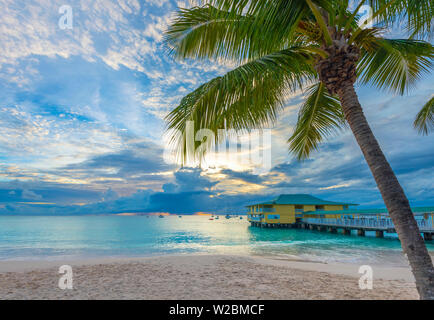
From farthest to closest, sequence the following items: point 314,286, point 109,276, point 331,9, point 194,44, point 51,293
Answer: point 109,276 < point 314,286 < point 51,293 < point 194,44 < point 331,9

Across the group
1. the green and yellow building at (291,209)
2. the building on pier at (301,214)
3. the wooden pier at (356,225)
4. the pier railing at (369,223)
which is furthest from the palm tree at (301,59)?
the green and yellow building at (291,209)

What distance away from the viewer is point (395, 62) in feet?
18.5

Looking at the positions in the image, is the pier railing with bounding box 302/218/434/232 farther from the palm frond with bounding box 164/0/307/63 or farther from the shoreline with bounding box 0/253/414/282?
the palm frond with bounding box 164/0/307/63

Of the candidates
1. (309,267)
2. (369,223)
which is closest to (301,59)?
(309,267)

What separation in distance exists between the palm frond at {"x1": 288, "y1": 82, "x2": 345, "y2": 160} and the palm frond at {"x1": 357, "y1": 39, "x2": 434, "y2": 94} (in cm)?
94

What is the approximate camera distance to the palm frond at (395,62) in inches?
204

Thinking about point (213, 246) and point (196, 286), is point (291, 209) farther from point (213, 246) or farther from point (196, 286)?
point (196, 286)

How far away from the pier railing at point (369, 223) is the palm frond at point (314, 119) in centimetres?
2341

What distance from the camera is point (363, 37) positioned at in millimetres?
4566

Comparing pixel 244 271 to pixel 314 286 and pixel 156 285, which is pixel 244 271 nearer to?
pixel 314 286

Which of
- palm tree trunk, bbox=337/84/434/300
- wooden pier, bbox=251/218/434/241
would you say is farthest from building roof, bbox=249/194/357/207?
palm tree trunk, bbox=337/84/434/300

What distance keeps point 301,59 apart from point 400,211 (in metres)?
3.02
